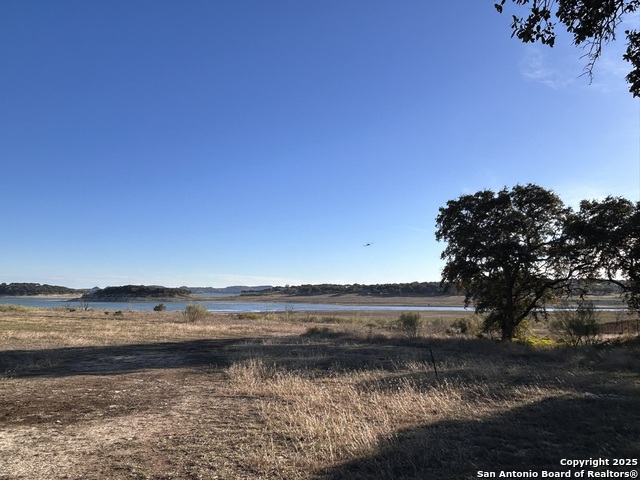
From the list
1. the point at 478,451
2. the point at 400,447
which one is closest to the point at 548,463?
the point at 478,451

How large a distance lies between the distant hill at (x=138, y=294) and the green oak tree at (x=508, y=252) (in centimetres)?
15873

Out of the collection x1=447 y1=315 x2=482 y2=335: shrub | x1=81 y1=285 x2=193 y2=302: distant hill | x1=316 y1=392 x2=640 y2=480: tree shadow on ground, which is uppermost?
x1=81 y1=285 x2=193 y2=302: distant hill

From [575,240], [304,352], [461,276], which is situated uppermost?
[575,240]

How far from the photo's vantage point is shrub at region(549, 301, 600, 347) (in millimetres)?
28719

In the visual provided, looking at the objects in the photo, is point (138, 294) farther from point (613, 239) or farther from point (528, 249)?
point (613, 239)

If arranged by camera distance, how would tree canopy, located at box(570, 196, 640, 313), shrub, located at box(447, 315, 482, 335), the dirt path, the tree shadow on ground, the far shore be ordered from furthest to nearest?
1. the far shore
2. shrub, located at box(447, 315, 482, 335)
3. tree canopy, located at box(570, 196, 640, 313)
4. the dirt path
5. the tree shadow on ground

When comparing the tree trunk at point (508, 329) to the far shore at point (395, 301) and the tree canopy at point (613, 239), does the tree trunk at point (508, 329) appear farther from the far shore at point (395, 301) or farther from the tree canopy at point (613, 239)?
the far shore at point (395, 301)

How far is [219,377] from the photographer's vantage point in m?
15.3

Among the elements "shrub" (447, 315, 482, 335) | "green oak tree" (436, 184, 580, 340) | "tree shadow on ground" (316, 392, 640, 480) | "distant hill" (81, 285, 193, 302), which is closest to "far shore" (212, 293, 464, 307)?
"distant hill" (81, 285, 193, 302)

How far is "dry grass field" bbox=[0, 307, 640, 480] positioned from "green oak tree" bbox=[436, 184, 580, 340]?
12356 mm

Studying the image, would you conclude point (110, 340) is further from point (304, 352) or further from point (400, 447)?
point (400, 447)

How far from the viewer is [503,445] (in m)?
7.02

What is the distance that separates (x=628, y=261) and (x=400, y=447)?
26045mm

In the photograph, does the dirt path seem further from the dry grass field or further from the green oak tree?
the green oak tree
